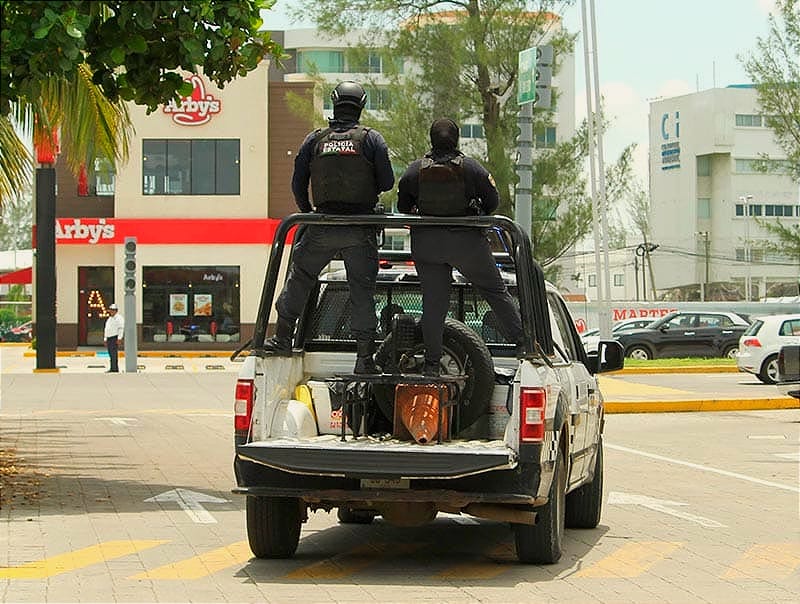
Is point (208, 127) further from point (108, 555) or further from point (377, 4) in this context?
point (108, 555)

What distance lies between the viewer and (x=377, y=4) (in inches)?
1612

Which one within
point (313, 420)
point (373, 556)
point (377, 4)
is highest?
point (377, 4)

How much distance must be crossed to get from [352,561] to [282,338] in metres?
1.50

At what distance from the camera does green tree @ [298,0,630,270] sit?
4041 centimetres

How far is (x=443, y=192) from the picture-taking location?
9.12 meters

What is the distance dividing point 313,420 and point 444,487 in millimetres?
Answer: 1115

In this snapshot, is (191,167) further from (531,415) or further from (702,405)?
(531,415)

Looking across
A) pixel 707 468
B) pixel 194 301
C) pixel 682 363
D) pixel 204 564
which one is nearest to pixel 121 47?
pixel 204 564

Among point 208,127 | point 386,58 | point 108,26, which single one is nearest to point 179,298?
point 208,127

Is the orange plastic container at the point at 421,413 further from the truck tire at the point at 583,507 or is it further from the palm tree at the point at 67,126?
the palm tree at the point at 67,126

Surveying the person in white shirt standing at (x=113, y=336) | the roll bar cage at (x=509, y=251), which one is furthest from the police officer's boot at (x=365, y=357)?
the person in white shirt standing at (x=113, y=336)

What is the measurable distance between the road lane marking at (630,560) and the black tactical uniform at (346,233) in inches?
75.4

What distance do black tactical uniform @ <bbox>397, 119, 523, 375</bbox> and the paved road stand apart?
1493mm

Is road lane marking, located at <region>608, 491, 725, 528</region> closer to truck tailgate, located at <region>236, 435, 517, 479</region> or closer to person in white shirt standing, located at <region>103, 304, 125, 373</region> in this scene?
truck tailgate, located at <region>236, 435, 517, 479</region>
